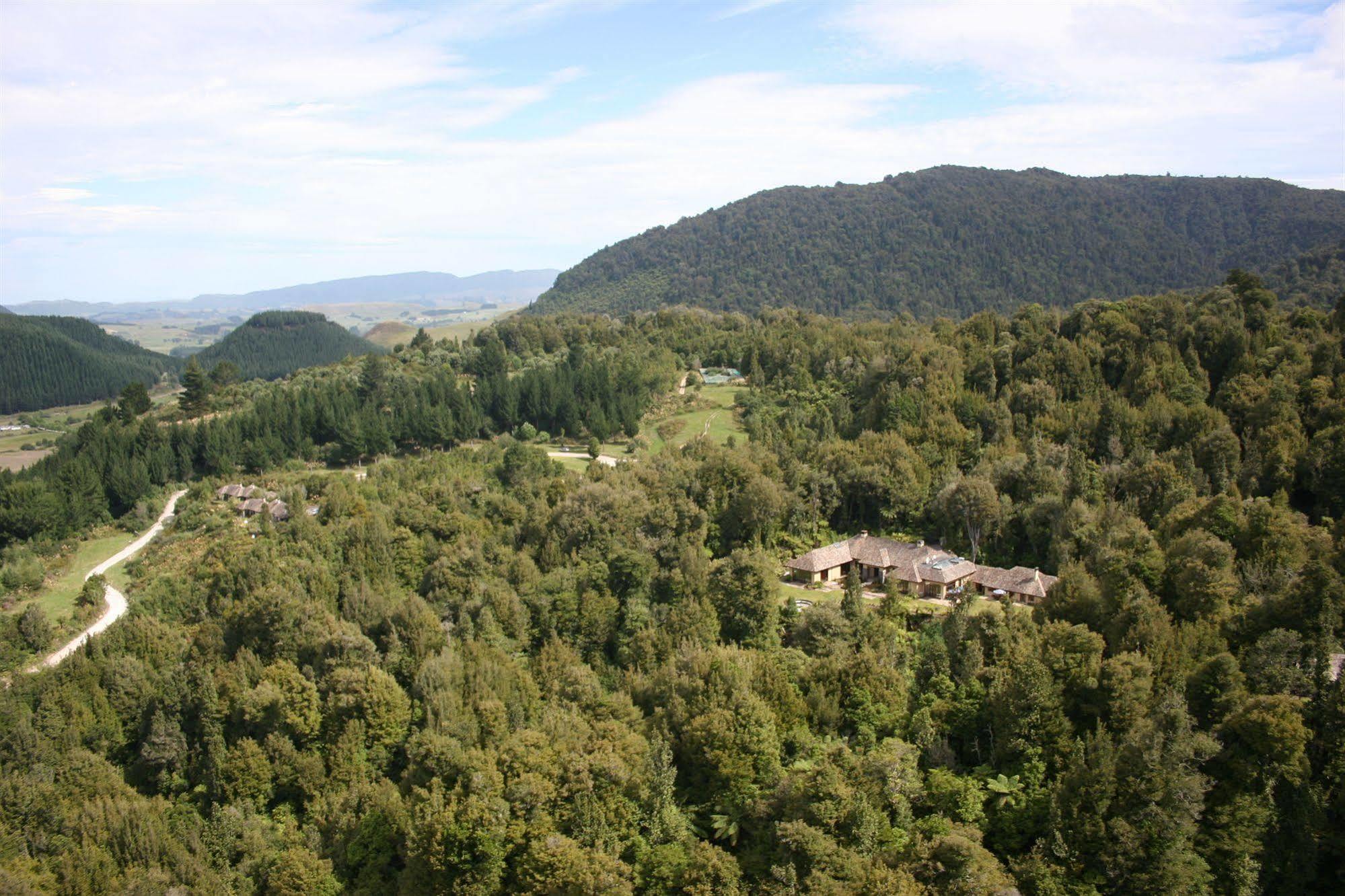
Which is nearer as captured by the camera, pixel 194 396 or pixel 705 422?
pixel 705 422

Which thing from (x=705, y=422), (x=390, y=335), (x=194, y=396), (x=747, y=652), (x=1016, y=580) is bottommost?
(x=747, y=652)

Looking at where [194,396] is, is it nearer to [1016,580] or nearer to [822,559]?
[822,559]

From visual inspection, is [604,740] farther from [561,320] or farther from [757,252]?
[757,252]

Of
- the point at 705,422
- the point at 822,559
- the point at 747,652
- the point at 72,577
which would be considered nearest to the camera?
the point at 747,652

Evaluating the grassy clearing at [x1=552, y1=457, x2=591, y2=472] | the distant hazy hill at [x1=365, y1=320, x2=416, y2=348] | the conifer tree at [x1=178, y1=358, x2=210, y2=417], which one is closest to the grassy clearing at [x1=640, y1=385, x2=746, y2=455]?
the grassy clearing at [x1=552, y1=457, x2=591, y2=472]

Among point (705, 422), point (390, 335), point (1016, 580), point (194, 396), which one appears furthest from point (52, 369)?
point (1016, 580)

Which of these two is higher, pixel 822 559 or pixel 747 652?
pixel 822 559
